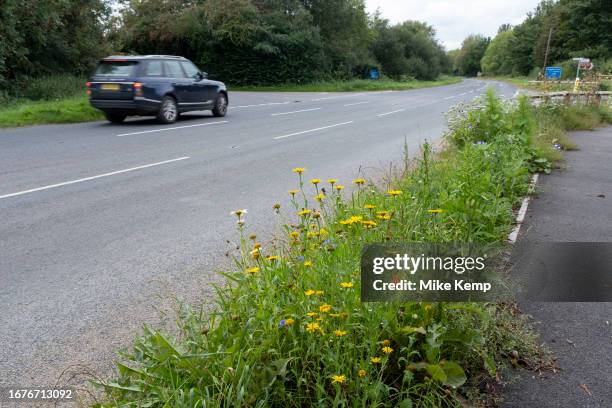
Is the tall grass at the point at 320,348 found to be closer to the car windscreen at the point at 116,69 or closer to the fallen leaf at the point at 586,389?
the fallen leaf at the point at 586,389

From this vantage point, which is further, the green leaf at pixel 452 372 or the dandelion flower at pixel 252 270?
the dandelion flower at pixel 252 270

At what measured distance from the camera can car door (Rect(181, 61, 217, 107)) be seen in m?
15.9

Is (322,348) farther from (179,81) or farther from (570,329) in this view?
(179,81)

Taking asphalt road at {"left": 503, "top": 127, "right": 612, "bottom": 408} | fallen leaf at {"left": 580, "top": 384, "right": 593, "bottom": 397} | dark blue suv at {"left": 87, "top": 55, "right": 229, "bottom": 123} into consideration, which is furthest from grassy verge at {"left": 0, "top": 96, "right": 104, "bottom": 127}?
fallen leaf at {"left": 580, "top": 384, "right": 593, "bottom": 397}

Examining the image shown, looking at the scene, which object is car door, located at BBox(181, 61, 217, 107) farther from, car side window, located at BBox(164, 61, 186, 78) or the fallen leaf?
the fallen leaf

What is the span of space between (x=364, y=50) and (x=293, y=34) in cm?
1822

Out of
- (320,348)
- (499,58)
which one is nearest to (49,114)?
(320,348)

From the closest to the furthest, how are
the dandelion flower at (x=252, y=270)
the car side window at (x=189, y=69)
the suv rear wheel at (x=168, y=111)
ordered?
1. the dandelion flower at (x=252, y=270)
2. the suv rear wheel at (x=168, y=111)
3. the car side window at (x=189, y=69)

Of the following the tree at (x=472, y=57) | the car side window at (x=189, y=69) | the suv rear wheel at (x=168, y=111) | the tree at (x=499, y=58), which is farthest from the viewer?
the tree at (x=472, y=57)

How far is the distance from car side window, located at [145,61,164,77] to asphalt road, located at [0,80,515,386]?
2044mm

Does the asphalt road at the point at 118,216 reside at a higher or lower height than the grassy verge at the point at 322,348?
lower

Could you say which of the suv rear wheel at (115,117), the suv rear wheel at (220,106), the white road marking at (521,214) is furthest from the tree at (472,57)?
the white road marking at (521,214)

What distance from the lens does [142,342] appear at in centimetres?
261

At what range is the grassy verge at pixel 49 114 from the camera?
14.4 m
